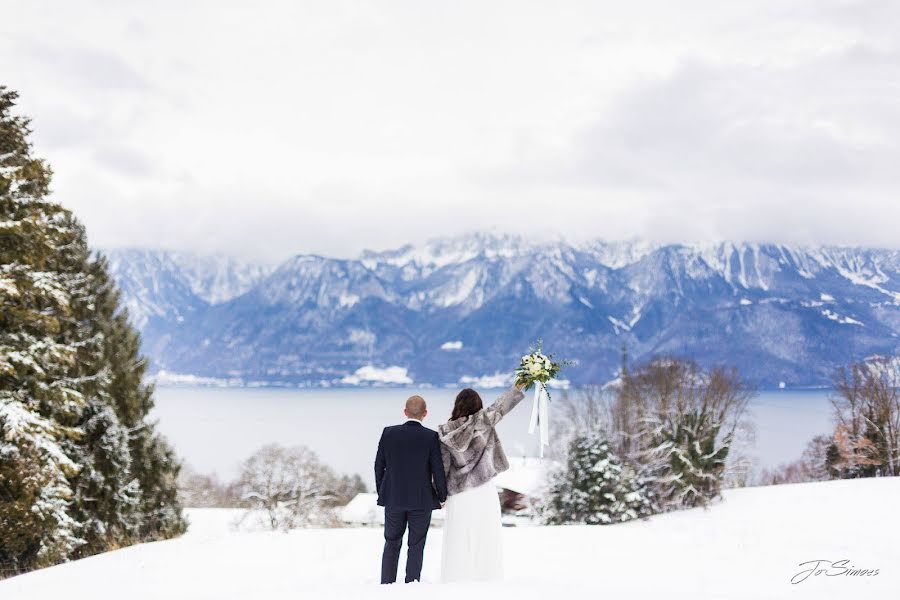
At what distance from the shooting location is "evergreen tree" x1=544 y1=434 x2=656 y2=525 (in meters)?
27.4

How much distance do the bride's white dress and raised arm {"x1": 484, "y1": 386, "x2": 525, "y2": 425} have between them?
0.76 meters

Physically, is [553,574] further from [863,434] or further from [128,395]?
[863,434]

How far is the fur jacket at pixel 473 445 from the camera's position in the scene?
23.6 feet

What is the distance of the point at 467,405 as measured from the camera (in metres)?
7.21

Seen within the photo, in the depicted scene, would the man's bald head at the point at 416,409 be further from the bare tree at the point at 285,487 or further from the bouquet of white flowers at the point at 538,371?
the bare tree at the point at 285,487

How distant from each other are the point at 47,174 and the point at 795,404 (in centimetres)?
20037

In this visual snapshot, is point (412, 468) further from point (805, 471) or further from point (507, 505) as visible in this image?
point (805, 471)

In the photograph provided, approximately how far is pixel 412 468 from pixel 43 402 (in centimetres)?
1048

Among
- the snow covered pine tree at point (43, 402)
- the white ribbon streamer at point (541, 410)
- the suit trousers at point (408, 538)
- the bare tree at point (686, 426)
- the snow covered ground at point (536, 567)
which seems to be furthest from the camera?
the bare tree at point (686, 426)

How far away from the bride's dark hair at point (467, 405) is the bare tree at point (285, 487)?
34488 millimetres

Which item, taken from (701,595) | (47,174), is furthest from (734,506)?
(47,174)

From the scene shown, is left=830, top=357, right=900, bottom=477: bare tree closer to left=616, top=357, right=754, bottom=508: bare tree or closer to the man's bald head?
left=616, top=357, right=754, bottom=508: bare tree

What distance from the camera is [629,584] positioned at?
8.92 m

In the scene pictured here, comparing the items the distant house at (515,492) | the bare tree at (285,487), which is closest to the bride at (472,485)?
the bare tree at (285,487)
